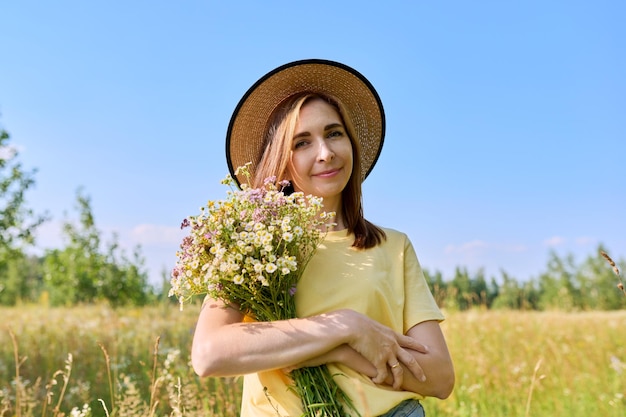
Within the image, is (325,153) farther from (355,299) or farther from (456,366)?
(456,366)

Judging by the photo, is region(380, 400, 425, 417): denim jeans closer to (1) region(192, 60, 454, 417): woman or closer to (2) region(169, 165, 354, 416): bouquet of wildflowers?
(1) region(192, 60, 454, 417): woman

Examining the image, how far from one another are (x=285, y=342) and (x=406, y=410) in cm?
58

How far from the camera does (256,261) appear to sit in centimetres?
202

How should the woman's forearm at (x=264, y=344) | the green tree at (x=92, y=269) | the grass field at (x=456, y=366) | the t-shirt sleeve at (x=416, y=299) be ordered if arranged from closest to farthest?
1. the woman's forearm at (x=264, y=344)
2. the t-shirt sleeve at (x=416, y=299)
3. the grass field at (x=456, y=366)
4. the green tree at (x=92, y=269)

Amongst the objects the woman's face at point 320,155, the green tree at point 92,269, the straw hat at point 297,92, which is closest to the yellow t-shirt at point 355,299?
the woman's face at point 320,155

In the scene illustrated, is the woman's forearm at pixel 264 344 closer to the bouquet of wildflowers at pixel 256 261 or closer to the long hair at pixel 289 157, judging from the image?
the bouquet of wildflowers at pixel 256 261

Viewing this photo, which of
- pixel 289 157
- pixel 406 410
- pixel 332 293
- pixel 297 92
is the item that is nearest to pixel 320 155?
pixel 289 157

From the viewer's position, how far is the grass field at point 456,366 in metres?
5.36

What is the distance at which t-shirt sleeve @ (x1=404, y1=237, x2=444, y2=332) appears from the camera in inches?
93.9

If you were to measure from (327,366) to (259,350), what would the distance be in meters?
0.31

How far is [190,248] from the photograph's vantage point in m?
2.16

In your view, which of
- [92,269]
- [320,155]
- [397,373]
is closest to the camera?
[397,373]

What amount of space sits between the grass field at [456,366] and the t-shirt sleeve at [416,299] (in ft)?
7.05

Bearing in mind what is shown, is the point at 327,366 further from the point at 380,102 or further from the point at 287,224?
the point at 380,102
